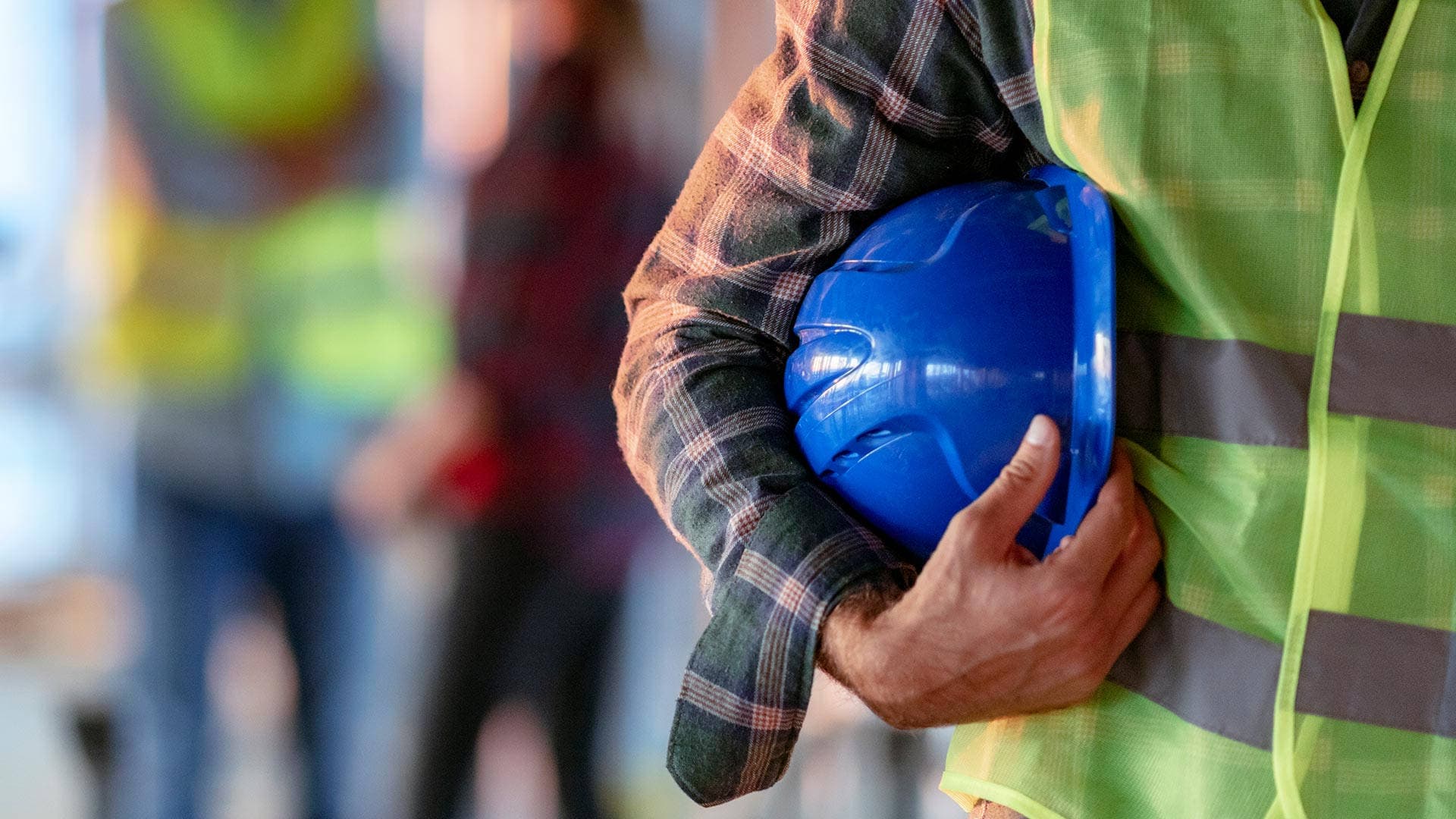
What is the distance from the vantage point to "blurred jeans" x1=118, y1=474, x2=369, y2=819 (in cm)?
222

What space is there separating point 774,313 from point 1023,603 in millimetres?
325

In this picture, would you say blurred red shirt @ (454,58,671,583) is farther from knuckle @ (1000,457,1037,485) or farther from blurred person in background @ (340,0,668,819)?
knuckle @ (1000,457,1037,485)

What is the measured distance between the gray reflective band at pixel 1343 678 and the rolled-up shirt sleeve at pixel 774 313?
23cm

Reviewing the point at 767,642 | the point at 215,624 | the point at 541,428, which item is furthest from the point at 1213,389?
the point at 215,624

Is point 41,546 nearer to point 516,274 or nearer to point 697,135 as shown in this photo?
point 516,274

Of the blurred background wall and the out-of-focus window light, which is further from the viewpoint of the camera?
the out-of-focus window light

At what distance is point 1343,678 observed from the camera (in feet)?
2.27

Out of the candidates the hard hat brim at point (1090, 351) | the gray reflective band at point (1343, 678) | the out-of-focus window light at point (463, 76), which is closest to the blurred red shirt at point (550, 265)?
the out-of-focus window light at point (463, 76)

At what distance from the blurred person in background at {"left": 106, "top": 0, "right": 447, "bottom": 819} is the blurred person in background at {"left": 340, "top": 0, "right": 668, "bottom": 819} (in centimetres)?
20

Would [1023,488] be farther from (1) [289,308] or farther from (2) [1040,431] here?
→ (1) [289,308]

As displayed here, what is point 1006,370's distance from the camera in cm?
79

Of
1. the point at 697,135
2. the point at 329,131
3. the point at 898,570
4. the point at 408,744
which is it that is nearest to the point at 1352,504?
the point at 898,570

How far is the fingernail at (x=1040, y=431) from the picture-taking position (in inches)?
29.8

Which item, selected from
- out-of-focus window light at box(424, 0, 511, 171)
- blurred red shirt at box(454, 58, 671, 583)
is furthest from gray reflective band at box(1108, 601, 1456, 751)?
out-of-focus window light at box(424, 0, 511, 171)
